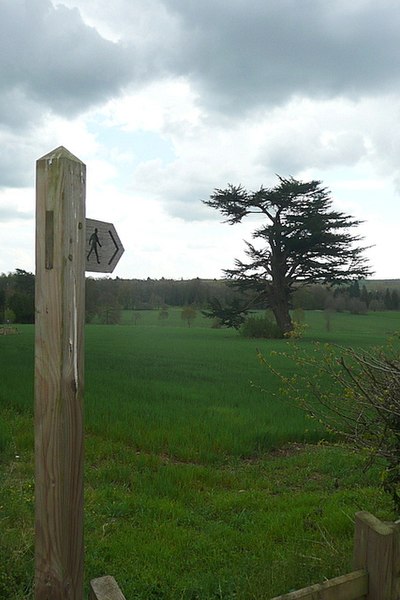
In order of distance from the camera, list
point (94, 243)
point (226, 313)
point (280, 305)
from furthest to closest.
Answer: point (226, 313)
point (280, 305)
point (94, 243)

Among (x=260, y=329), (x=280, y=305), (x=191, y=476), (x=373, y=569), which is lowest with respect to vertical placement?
(x=191, y=476)

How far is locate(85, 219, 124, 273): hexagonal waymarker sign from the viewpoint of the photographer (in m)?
1.85

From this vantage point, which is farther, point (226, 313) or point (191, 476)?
point (226, 313)

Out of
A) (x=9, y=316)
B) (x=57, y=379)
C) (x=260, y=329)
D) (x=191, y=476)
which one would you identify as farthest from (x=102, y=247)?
(x=260, y=329)

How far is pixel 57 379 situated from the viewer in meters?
1.69

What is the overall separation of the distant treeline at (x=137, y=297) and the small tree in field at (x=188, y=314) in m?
0.11

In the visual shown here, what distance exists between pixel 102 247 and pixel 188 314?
8.64 meters

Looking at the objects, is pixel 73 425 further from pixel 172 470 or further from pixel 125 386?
pixel 125 386

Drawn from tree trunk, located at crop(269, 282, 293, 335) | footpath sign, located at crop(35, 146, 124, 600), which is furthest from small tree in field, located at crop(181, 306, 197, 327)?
footpath sign, located at crop(35, 146, 124, 600)

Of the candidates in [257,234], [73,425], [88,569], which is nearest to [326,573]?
Result: [88,569]

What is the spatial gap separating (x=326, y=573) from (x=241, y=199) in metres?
11.5

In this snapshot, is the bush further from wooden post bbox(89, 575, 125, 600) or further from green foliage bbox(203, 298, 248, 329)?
wooden post bbox(89, 575, 125, 600)

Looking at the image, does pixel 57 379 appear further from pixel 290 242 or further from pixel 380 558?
pixel 290 242

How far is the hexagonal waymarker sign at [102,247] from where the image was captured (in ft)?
6.06
